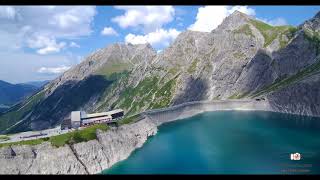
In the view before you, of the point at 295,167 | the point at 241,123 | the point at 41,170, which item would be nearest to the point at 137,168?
the point at 41,170

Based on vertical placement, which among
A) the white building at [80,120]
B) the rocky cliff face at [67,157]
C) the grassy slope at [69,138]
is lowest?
the rocky cliff face at [67,157]

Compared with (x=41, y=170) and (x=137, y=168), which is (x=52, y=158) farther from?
(x=137, y=168)

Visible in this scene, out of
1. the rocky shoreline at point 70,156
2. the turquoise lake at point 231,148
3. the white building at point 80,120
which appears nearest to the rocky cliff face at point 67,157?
the rocky shoreline at point 70,156

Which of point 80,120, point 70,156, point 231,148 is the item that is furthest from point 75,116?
point 231,148

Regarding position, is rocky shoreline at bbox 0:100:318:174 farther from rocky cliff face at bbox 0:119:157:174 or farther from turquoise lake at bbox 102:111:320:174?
turquoise lake at bbox 102:111:320:174

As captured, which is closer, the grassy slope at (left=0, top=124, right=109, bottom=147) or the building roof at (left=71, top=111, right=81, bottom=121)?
the grassy slope at (left=0, top=124, right=109, bottom=147)

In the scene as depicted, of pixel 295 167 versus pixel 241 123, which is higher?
pixel 241 123

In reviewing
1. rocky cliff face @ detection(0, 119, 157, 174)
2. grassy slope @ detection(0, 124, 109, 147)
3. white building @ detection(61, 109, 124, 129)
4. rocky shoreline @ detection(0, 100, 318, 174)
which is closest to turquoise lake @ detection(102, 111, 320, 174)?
rocky shoreline @ detection(0, 100, 318, 174)

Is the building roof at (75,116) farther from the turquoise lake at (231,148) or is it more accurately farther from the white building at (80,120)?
the turquoise lake at (231,148)
